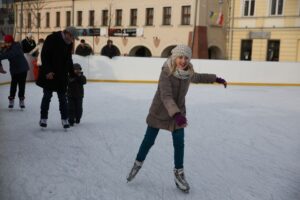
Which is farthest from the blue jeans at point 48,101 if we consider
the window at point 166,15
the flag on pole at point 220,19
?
the window at point 166,15

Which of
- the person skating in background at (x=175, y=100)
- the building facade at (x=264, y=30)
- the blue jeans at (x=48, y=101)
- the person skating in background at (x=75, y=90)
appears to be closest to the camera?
the person skating in background at (x=175, y=100)

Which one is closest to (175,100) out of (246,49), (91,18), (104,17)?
(246,49)

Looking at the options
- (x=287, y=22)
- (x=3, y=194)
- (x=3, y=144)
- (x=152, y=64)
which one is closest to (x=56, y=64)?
(x=3, y=144)

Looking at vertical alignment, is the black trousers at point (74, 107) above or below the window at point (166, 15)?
below

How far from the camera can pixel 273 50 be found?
88.2 feet

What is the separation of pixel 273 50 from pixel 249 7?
325 centimetres

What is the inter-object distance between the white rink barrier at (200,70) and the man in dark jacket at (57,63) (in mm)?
9565

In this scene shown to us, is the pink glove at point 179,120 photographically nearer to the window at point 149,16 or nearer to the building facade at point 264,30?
the building facade at point 264,30

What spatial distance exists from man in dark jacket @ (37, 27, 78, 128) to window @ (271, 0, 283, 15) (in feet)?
75.4

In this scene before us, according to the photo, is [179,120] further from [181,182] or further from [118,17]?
[118,17]

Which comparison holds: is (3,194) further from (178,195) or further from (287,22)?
(287,22)

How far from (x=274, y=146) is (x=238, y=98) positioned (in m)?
6.49

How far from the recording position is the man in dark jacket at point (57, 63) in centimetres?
576

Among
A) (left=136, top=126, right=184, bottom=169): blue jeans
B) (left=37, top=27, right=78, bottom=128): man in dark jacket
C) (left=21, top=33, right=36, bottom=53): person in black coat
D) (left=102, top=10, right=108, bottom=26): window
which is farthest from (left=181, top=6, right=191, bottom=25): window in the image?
(left=136, top=126, right=184, bottom=169): blue jeans
